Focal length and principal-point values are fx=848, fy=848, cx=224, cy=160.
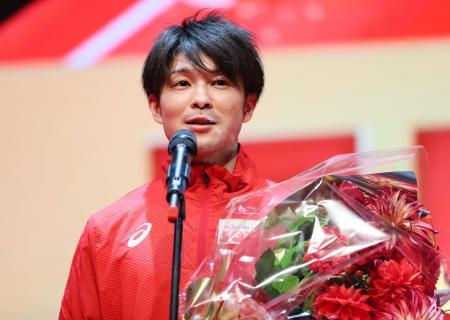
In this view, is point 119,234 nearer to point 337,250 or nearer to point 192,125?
point 192,125

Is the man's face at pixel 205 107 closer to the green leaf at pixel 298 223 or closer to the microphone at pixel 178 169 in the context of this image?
the microphone at pixel 178 169

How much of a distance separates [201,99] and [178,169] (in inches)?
19.0

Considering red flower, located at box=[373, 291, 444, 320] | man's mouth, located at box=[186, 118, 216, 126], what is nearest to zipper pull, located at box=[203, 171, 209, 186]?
man's mouth, located at box=[186, 118, 216, 126]

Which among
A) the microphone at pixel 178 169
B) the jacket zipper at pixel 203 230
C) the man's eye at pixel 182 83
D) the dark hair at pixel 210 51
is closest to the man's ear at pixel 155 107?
the dark hair at pixel 210 51

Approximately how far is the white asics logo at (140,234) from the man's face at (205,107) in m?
0.19

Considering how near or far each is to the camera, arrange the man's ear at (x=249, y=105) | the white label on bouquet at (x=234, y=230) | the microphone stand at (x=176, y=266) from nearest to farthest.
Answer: the microphone stand at (x=176, y=266), the white label on bouquet at (x=234, y=230), the man's ear at (x=249, y=105)

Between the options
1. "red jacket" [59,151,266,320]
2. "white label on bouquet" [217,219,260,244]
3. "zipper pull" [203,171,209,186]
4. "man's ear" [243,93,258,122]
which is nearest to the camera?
"white label on bouquet" [217,219,260,244]

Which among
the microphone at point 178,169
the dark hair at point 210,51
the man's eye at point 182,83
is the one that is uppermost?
the dark hair at point 210,51

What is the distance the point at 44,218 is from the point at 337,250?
156 centimetres

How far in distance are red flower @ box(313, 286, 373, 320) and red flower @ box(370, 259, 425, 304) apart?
0.08ft

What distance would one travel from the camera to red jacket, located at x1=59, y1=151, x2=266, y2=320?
5.71 ft

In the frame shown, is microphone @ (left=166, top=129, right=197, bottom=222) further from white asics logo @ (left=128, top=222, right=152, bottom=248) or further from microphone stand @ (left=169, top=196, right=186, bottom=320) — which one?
white asics logo @ (left=128, top=222, right=152, bottom=248)

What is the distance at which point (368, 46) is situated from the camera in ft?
8.83

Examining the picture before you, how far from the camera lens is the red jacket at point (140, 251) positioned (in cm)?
174
